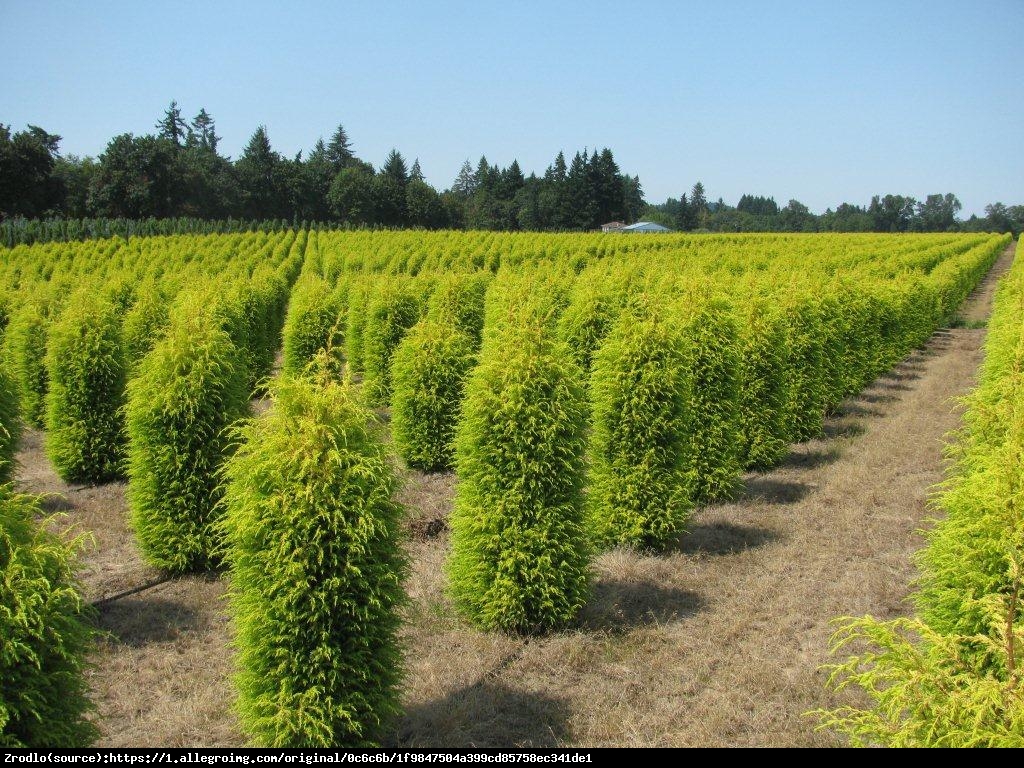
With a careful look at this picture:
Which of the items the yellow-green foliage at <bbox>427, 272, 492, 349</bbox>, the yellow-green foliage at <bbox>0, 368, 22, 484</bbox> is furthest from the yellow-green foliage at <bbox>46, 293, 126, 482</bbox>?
the yellow-green foliage at <bbox>427, 272, 492, 349</bbox>

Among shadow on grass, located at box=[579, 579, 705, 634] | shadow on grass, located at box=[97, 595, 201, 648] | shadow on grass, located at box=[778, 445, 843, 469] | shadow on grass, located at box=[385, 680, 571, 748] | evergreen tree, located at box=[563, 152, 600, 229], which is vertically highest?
evergreen tree, located at box=[563, 152, 600, 229]

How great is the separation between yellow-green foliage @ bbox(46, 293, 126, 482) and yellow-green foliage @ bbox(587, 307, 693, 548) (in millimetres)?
6192

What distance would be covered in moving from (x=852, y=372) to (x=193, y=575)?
13325 millimetres

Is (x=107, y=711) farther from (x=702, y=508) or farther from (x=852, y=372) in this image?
(x=852, y=372)

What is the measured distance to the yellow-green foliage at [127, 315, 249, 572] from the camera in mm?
7090

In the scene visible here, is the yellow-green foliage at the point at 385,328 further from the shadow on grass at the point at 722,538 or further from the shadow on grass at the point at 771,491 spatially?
the shadow on grass at the point at 722,538

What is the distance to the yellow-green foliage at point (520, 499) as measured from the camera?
19.5 ft

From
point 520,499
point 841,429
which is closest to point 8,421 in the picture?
point 520,499

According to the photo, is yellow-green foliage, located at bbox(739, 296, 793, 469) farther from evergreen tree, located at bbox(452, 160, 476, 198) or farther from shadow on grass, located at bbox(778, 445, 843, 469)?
evergreen tree, located at bbox(452, 160, 476, 198)

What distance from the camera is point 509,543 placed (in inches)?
235

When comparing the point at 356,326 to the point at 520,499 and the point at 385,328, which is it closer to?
the point at 385,328

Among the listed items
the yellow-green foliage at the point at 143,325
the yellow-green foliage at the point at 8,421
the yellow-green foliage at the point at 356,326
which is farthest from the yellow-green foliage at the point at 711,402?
the yellow-green foliage at the point at 143,325

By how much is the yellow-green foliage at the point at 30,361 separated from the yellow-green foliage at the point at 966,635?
12.6m
